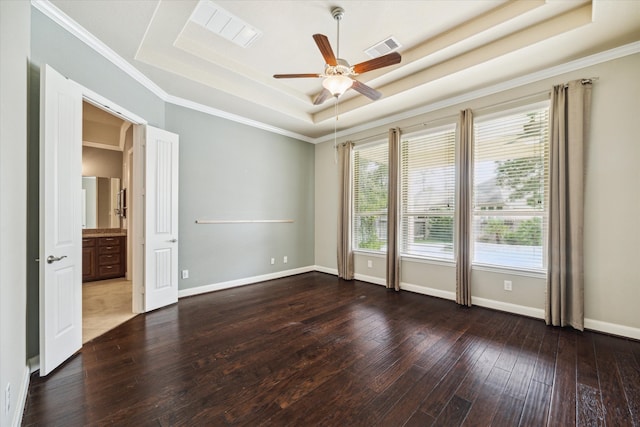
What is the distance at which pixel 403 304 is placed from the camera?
3.79 meters

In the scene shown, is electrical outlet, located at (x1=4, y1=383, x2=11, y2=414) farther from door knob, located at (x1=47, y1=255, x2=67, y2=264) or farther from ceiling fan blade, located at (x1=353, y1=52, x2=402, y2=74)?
ceiling fan blade, located at (x1=353, y1=52, x2=402, y2=74)

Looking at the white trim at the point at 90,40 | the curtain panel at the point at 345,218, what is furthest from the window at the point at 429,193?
the white trim at the point at 90,40

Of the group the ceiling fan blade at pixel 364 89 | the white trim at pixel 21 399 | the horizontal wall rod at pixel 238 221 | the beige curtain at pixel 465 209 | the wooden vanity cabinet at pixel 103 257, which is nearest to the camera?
the white trim at pixel 21 399

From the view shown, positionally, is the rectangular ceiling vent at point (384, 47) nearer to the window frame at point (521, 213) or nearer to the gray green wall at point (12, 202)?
the window frame at point (521, 213)

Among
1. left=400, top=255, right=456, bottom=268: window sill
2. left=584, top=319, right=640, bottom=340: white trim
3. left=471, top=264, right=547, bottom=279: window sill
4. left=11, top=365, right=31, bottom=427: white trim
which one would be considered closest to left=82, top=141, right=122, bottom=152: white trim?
left=11, top=365, right=31, bottom=427: white trim

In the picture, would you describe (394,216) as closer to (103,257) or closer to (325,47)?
(325,47)

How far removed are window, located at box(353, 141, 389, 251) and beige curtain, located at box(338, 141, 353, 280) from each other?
0.46 ft

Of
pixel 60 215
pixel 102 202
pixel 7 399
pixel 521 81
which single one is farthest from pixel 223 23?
pixel 102 202

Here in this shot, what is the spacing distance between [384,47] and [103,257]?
6078 mm

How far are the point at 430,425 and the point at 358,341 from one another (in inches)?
43.7

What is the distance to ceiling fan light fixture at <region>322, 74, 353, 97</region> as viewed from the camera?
258cm

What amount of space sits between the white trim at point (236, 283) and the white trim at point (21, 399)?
202cm

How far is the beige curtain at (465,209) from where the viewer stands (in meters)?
3.67

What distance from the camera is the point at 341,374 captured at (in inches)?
83.4
